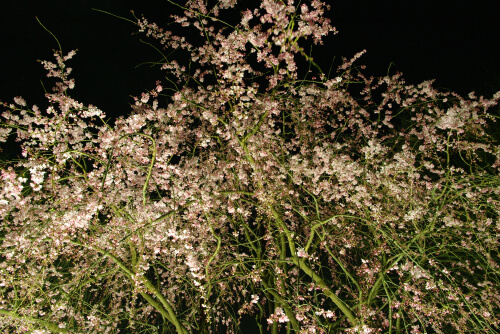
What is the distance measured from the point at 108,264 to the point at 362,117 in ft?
16.5

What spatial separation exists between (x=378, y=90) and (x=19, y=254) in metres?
6.08

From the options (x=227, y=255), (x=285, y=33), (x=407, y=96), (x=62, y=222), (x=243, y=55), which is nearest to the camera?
(x=62, y=222)

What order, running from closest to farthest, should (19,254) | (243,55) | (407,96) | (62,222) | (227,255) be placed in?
(62,222), (19,254), (243,55), (407,96), (227,255)

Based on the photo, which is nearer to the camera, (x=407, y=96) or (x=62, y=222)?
(x=62, y=222)

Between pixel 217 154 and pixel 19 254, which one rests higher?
pixel 217 154

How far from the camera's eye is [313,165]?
525cm

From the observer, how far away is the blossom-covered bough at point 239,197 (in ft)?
12.6

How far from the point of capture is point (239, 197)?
477 centimetres

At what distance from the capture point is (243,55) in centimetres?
480

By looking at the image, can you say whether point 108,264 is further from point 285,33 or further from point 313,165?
point 285,33

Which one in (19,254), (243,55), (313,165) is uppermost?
(243,55)

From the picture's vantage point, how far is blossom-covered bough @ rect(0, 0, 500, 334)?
12.6ft

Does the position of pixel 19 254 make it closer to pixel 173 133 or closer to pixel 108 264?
pixel 108 264

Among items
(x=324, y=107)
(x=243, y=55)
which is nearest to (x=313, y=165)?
(x=324, y=107)
